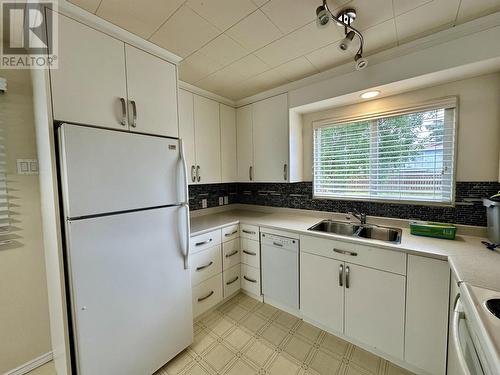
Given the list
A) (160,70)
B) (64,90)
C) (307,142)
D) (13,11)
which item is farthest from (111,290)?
(307,142)

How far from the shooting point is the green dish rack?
1.55 meters

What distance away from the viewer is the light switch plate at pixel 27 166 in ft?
4.84

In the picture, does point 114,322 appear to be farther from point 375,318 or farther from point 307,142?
point 307,142

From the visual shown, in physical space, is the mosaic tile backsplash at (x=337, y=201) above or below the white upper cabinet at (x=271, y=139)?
below

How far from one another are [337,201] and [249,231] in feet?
3.46

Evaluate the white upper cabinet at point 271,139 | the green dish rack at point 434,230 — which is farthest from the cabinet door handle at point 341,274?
the white upper cabinet at point 271,139

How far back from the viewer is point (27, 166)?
1.51 metres

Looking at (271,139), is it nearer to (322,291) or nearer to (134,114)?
(134,114)

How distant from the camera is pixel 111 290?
122cm

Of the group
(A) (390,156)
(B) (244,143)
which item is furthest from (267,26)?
(A) (390,156)

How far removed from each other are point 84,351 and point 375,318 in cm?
193

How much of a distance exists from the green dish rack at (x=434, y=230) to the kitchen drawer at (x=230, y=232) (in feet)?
5.37

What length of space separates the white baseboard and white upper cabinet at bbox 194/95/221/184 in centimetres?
188

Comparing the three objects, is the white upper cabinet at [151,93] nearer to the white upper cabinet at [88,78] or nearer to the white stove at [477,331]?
the white upper cabinet at [88,78]
